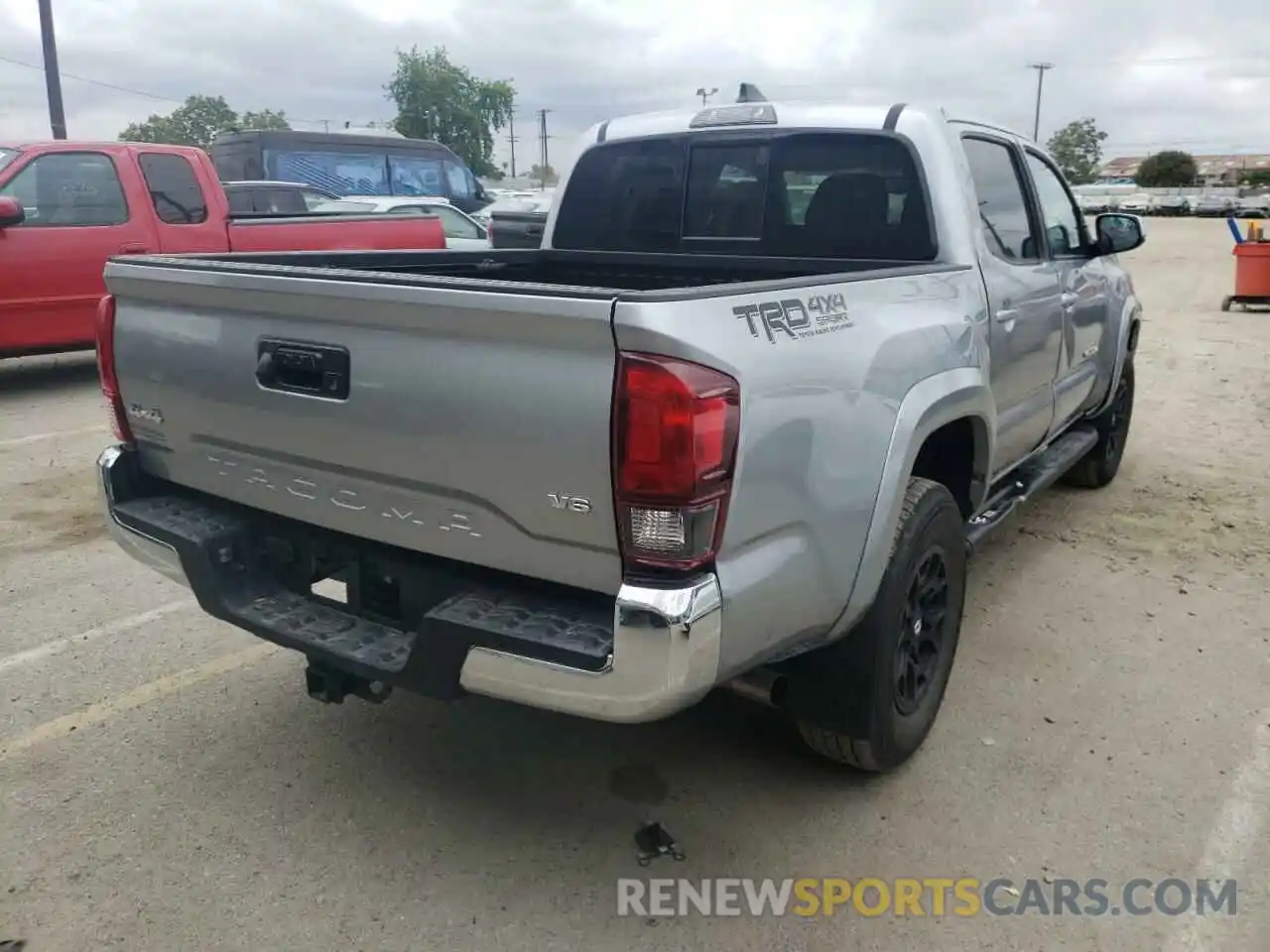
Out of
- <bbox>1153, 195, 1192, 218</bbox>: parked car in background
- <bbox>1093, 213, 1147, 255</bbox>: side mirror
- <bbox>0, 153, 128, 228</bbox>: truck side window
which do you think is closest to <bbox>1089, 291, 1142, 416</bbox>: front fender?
<bbox>1093, 213, 1147, 255</bbox>: side mirror

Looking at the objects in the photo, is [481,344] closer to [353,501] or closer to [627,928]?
[353,501]

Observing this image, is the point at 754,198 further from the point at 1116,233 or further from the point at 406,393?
the point at 406,393

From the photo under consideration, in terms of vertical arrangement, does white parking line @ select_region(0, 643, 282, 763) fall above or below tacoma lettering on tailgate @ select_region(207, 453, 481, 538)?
below

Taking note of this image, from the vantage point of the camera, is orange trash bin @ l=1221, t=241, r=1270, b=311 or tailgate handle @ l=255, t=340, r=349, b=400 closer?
tailgate handle @ l=255, t=340, r=349, b=400

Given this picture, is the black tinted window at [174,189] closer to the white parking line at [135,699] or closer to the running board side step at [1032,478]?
the white parking line at [135,699]

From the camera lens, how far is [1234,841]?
296cm

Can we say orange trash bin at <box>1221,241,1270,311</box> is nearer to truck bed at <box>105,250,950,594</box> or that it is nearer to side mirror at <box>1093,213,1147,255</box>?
side mirror at <box>1093,213,1147,255</box>

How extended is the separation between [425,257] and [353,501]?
199 cm

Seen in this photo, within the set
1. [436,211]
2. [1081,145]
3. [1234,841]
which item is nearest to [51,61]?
[436,211]

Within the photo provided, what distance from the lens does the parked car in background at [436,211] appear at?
46.1 feet

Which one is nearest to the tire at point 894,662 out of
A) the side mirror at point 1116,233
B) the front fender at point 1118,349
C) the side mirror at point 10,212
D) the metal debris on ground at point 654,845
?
the metal debris on ground at point 654,845

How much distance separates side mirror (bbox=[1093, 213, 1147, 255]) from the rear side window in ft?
5.66

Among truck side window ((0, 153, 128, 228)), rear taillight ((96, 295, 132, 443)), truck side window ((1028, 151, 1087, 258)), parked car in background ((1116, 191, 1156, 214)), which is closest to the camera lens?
rear taillight ((96, 295, 132, 443))

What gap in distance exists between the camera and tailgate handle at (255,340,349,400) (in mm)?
2605
